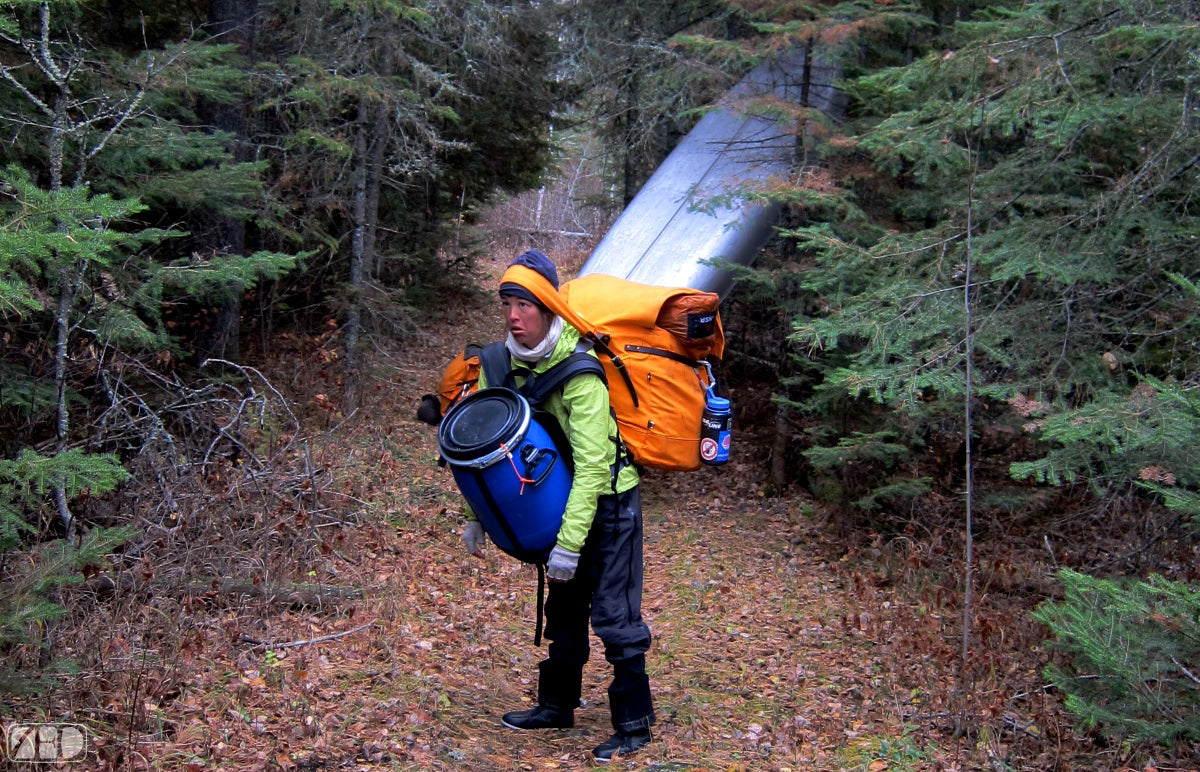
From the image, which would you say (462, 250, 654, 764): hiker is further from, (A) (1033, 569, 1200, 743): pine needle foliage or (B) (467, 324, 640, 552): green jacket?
(A) (1033, 569, 1200, 743): pine needle foliage

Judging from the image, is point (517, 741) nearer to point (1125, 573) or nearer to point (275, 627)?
point (275, 627)

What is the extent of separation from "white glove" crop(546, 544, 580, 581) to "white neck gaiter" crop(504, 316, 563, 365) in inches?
37.3

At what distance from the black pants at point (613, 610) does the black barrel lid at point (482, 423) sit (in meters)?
0.70

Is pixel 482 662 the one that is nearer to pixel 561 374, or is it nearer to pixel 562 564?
pixel 562 564

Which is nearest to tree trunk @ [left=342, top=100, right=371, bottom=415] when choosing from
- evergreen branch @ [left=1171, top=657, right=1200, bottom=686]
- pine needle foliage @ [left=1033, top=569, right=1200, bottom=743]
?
pine needle foliage @ [left=1033, top=569, right=1200, bottom=743]

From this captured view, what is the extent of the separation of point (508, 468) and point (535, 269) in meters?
1.01

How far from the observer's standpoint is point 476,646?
6.73 metres

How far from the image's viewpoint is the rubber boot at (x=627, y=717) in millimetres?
4996

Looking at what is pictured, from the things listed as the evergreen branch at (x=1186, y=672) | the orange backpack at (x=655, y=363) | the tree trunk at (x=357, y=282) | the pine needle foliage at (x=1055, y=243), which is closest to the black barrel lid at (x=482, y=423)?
the orange backpack at (x=655, y=363)

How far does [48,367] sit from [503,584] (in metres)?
3.92

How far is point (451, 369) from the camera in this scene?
515cm

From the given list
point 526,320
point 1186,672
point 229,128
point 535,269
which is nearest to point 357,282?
point 229,128

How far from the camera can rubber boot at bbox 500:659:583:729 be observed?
5289mm

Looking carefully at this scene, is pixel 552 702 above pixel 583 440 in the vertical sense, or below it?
below
